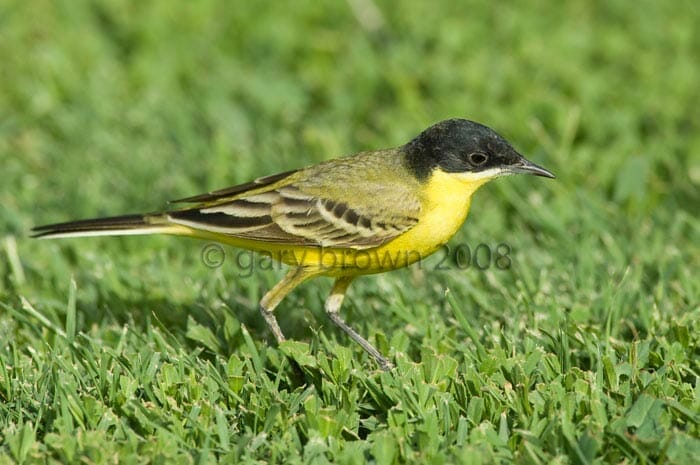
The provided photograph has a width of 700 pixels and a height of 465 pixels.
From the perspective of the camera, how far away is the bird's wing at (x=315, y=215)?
5.34 metres

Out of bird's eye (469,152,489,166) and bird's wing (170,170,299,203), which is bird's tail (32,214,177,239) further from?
bird's eye (469,152,489,166)

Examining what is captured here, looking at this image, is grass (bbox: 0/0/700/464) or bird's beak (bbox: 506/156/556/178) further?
bird's beak (bbox: 506/156/556/178)

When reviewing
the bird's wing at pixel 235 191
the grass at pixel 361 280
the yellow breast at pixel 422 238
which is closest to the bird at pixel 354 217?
the yellow breast at pixel 422 238

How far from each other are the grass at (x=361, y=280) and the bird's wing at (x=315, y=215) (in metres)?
0.51

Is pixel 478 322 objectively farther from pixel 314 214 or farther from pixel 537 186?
pixel 537 186

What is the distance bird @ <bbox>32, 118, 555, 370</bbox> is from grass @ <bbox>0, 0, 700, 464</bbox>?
363 mm

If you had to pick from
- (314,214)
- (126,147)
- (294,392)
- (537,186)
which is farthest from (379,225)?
(126,147)

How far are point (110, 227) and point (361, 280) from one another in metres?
1.68

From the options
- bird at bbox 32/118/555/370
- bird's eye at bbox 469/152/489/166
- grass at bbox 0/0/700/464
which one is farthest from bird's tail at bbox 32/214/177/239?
bird's eye at bbox 469/152/489/166

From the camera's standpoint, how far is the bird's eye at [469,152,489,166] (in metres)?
5.37

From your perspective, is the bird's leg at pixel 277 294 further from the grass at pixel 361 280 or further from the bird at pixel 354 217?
the grass at pixel 361 280

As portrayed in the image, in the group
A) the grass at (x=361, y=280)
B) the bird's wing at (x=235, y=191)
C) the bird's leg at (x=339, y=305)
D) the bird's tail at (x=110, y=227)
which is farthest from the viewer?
the bird's wing at (x=235, y=191)

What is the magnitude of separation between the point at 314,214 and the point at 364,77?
364cm

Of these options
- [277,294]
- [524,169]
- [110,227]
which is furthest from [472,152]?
[110,227]
